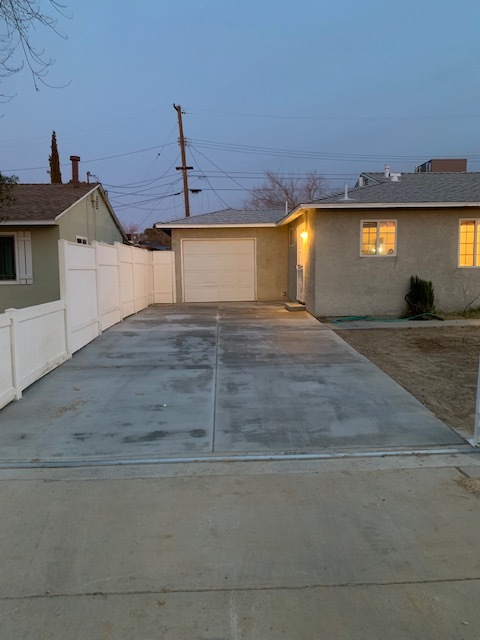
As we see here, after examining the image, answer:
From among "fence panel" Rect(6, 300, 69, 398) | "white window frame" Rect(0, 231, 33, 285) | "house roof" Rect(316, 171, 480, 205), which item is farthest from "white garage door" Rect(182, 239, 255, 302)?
"fence panel" Rect(6, 300, 69, 398)

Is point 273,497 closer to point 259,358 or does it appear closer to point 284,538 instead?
point 284,538

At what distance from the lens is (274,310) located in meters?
16.7

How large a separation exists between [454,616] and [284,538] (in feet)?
3.62

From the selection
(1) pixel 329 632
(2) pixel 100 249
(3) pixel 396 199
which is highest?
(3) pixel 396 199

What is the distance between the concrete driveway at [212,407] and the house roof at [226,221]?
32.3 ft

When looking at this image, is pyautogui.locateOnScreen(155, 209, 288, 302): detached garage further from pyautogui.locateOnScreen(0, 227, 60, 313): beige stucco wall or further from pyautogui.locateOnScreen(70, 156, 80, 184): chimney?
pyautogui.locateOnScreen(0, 227, 60, 313): beige stucco wall

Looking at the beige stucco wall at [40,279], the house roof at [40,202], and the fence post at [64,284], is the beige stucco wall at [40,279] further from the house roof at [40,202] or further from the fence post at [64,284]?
the fence post at [64,284]

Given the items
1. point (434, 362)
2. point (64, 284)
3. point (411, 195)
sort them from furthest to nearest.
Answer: point (411, 195) < point (64, 284) < point (434, 362)

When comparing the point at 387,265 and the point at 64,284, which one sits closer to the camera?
the point at 64,284

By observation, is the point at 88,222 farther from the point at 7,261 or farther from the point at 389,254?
the point at 389,254

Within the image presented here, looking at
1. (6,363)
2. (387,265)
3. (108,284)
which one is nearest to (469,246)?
(387,265)

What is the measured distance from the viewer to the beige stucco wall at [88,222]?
602 inches

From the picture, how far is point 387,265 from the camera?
14562 millimetres

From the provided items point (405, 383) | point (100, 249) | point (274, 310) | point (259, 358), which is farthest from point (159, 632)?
point (274, 310)
